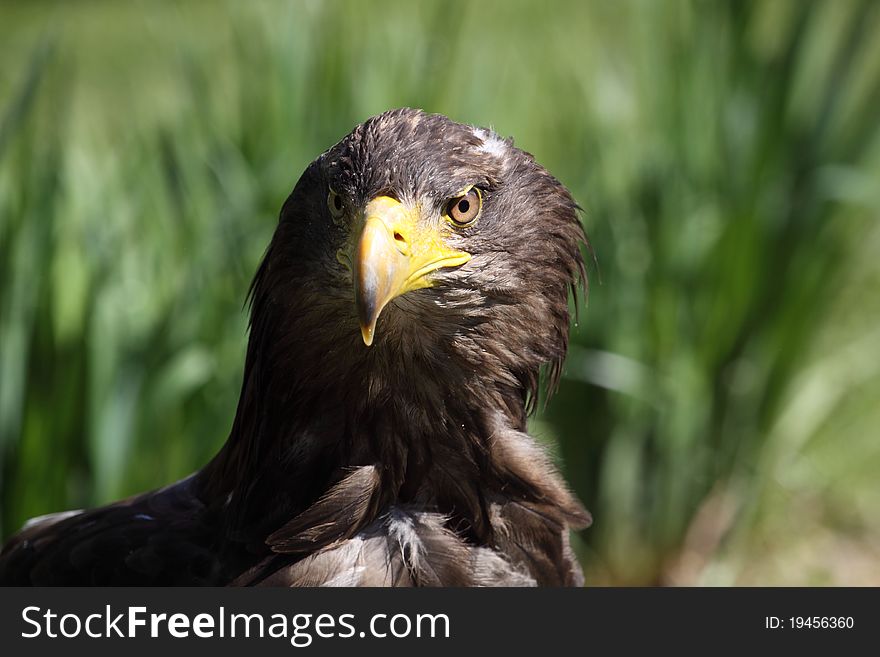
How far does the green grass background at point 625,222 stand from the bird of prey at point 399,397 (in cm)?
82

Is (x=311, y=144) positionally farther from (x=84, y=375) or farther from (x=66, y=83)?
(x=84, y=375)

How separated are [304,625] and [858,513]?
118 inches

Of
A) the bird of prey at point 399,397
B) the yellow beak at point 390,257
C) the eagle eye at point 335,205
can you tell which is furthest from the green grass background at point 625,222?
the yellow beak at point 390,257

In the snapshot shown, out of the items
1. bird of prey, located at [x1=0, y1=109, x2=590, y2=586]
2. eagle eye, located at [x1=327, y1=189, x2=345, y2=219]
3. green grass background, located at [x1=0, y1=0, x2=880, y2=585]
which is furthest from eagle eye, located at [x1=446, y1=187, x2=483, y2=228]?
green grass background, located at [x1=0, y1=0, x2=880, y2=585]

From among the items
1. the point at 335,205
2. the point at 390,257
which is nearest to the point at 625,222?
the point at 335,205

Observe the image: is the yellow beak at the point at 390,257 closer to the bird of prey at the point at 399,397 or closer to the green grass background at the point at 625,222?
the bird of prey at the point at 399,397

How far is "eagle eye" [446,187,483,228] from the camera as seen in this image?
75.5 inches

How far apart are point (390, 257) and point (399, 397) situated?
34 centimetres

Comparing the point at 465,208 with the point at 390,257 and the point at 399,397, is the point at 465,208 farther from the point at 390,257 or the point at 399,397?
the point at 399,397

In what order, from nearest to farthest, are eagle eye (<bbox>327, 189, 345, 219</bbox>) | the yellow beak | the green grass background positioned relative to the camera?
the yellow beak, eagle eye (<bbox>327, 189, 345, 219</bbox>), the green grass background

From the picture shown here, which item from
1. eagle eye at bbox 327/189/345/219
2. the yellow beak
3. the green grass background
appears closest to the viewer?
the yellow beak

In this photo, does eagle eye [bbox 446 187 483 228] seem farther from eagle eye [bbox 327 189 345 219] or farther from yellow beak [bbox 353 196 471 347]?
eagle eye [bbox 327 189 345 219]

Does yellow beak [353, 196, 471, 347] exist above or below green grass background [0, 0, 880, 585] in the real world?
below

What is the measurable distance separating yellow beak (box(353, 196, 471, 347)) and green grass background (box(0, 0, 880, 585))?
1.15 meters
